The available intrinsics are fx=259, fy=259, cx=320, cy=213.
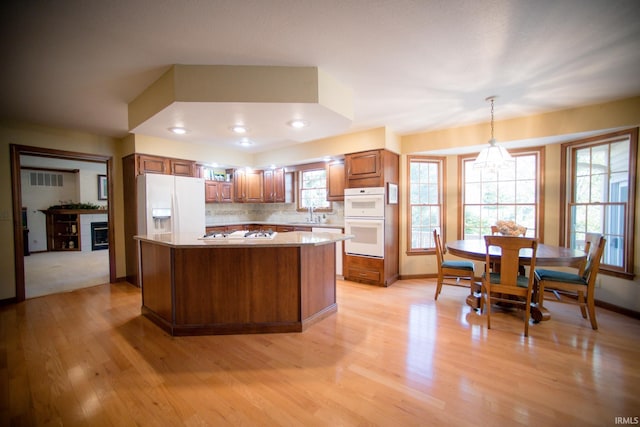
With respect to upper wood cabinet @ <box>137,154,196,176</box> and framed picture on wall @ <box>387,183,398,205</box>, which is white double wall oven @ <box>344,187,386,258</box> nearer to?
framed picture on wall @ <box>387,183,398,205</box>

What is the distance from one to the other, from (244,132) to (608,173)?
4549mm

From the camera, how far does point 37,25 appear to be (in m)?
1.71

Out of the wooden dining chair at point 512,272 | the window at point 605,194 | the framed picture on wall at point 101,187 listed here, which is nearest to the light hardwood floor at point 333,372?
Result: the wooden dining chair at point 512,272

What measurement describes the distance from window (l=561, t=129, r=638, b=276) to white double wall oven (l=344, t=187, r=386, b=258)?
8.22 feet

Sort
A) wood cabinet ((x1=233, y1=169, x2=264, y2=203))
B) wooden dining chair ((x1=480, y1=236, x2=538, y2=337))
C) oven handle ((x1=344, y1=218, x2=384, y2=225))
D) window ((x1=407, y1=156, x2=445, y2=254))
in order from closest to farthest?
wooden dining chair ((x1=480, y1=236, x2=538, y2=337)) < oven handle ((x1=344, y1=218, x2=384, y2=225)) < window ((x1=407, y1=156, x2=445, y2=254)) < wood cabinet ((x1=233, y1=169, x2=264, y2=203))

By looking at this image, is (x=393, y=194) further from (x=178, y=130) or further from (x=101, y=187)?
(x=101, y=187)

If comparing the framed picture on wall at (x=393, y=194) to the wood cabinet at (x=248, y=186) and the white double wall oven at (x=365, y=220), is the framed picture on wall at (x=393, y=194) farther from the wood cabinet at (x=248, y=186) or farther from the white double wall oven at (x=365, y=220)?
the wood cabinet at (x=248, y=186)

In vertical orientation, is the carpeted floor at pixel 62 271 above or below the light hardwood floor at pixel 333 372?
below

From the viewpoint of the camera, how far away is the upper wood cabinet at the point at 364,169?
4012mm

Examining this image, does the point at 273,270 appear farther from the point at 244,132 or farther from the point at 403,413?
the point at 244,132

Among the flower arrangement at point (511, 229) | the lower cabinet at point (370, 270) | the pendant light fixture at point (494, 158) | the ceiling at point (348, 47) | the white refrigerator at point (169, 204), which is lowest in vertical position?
the lower cabinet at point (370, 270)

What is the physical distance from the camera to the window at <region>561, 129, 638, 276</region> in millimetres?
3002

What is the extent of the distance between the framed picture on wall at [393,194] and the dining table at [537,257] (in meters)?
1.15

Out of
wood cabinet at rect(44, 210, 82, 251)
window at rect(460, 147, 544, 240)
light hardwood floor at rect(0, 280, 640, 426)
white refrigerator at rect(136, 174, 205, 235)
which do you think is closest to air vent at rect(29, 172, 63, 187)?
wood cabinet at rect(44, 210, 82, 251)
